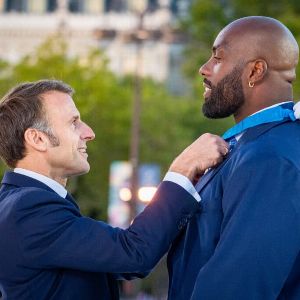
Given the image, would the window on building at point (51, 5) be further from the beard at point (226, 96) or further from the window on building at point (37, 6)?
the beard at point (226, 96)

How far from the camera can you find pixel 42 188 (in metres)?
4.35

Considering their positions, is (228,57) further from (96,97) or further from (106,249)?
(96,97)

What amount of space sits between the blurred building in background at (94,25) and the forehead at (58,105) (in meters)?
84.7

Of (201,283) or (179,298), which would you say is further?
(179,298)

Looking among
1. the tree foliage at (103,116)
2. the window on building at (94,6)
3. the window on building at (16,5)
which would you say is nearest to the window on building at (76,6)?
the window on building at (94,6)

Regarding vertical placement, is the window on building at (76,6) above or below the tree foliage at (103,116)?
above

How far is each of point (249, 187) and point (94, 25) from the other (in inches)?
3874

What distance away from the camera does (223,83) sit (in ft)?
13.9

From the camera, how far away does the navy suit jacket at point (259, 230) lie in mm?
3807

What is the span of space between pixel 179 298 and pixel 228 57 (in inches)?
33.7

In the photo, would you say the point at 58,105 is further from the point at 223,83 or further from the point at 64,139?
the point at 223,83

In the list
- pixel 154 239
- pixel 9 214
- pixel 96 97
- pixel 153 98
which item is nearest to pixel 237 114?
pixel 154 239

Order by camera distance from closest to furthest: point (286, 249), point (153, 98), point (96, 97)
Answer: point (286, 249) < point (96, 97) < point (153, 98)

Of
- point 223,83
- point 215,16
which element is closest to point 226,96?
point 223,83
